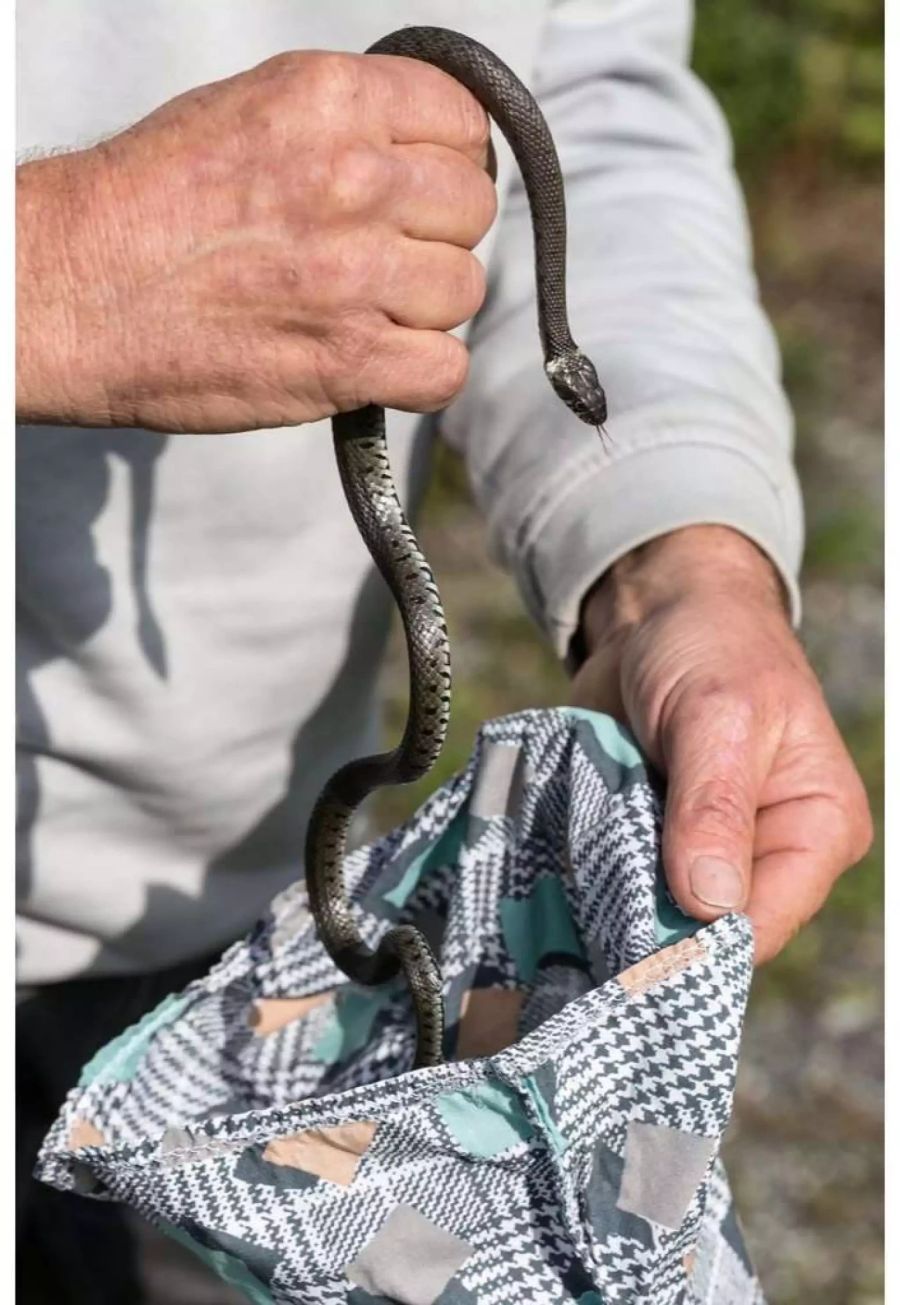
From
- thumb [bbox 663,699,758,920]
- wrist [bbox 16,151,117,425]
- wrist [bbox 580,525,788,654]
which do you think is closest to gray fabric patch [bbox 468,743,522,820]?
thumb [bbox 663,699,758,920]

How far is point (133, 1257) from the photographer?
2570 mm

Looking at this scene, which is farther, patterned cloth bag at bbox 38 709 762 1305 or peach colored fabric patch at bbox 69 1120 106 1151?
peach colored fabric patch at bbox 69 1120 106 1151

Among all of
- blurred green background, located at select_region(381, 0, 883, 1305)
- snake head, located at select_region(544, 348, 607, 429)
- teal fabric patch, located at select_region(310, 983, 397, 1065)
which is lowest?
blurred green background, located at select_region(381, 0, 883, 1305)

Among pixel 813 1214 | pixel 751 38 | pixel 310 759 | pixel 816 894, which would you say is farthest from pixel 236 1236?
pixel 751 38

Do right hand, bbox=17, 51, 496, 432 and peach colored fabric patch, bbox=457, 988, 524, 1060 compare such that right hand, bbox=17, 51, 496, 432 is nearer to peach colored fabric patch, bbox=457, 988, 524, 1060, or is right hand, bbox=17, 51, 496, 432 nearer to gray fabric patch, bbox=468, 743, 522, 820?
gray fabric patch, bbox=468, 743, 522, 820

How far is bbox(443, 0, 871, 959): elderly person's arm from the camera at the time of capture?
1.35m

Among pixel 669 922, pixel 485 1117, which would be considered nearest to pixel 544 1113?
pixel 485 1117

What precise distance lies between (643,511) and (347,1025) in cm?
57

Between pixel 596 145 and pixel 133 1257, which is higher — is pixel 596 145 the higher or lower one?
the higher one

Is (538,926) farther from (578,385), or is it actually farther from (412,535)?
(578,385)

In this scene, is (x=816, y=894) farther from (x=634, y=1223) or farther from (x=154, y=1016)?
(x=154, y=1016)

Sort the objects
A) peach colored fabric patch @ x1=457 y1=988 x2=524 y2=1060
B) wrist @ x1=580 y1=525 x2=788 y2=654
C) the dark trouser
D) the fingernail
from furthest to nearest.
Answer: the dark trouser < wrist @ x1=580 y1=525 x2=788 y2=654 < peach colored fabric patch @ x1=457 y1=988 x2=524 y2=1060 < the fingernail

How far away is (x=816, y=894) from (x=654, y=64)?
3.32ft

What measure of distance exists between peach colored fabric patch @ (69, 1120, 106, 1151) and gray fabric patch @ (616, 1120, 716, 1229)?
39cm
